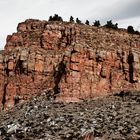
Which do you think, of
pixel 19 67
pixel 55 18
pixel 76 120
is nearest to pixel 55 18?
pixel 55 18

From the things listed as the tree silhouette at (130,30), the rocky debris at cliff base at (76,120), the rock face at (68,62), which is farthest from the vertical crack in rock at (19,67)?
the tree silhouette at (130,30)

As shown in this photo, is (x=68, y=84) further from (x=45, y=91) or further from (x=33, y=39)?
(x=33, y=39)

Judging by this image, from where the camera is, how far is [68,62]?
3137 inches

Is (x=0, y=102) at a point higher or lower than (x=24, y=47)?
lower

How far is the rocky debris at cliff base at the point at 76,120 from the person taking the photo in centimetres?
6420

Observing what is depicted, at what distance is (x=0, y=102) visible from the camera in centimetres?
8300

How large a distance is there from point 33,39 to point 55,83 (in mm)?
7888

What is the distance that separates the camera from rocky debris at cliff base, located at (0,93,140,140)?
6420 centimetres

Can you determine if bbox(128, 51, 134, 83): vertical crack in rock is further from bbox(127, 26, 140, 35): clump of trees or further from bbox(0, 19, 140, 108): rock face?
bbox(127, 26, 140, 35): clump of trees

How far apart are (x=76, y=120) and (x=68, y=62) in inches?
506

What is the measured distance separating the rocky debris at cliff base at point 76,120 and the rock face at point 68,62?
3105 mm

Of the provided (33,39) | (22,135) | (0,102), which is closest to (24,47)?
(33,39)

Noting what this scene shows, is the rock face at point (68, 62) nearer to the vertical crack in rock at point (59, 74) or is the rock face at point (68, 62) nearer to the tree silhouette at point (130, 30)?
the vertical crack in rock at point (59, 74)

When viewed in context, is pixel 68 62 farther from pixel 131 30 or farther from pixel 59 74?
pixel 131 30
